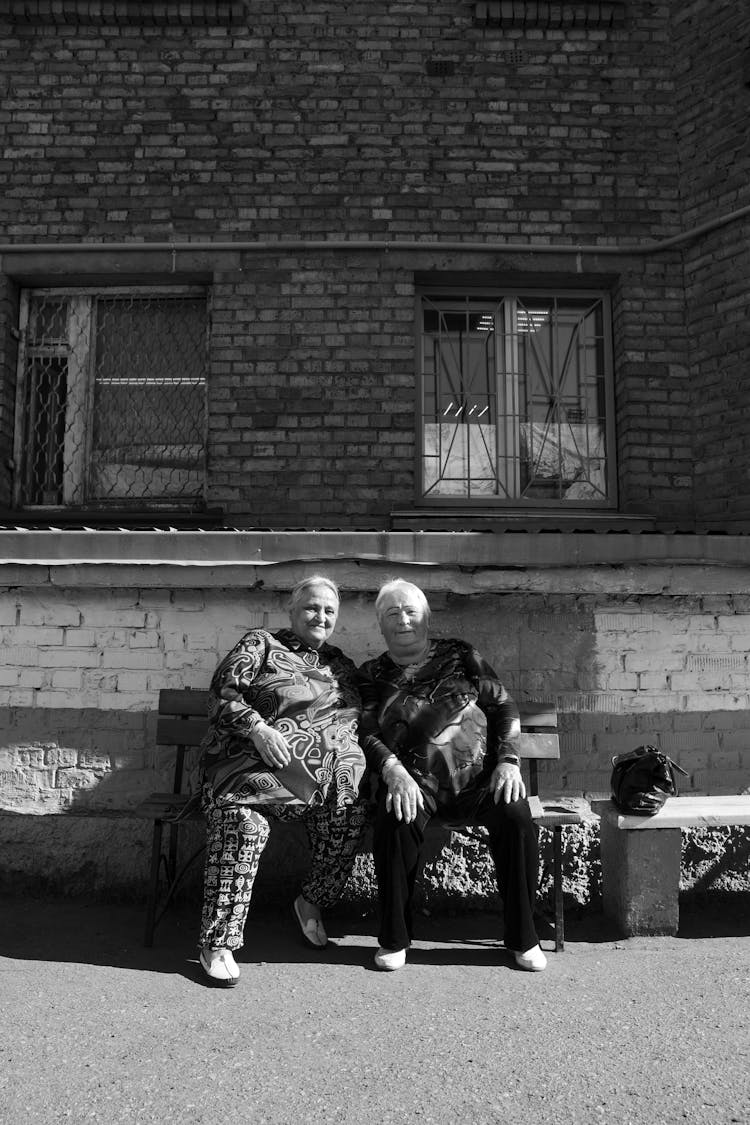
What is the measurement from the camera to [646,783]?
3477 mm

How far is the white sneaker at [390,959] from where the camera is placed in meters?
3.17

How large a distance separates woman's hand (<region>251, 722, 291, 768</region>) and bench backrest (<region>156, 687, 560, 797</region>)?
717 millimetres

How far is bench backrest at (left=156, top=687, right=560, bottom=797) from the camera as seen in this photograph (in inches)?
149

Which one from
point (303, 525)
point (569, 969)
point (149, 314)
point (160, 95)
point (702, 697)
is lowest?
point (569, 969)

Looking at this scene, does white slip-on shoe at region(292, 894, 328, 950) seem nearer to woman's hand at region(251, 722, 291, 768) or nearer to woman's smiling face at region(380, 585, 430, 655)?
woman's hand at region(251, 722, 291, 768)

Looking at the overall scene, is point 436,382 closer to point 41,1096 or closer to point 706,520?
point 706,520

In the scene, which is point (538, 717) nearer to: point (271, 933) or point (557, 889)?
point (557, 889)

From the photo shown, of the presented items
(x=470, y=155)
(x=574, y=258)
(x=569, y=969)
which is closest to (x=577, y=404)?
(x=574, y=258)

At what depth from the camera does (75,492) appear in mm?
6137

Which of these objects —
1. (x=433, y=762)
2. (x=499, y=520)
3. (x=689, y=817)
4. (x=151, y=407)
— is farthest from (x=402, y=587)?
(x=151, y=407)

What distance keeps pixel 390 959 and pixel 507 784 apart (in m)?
0.74

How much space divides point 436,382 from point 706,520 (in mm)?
2021

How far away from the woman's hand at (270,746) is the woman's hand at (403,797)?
1.27 ft

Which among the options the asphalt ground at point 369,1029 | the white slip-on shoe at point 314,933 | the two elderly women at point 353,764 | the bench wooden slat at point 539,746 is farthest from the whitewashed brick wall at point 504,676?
the white slip-on shoe at point 314,933
